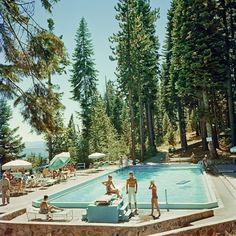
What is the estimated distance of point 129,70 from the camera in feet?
115

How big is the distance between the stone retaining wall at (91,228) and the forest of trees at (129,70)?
2.93 metres

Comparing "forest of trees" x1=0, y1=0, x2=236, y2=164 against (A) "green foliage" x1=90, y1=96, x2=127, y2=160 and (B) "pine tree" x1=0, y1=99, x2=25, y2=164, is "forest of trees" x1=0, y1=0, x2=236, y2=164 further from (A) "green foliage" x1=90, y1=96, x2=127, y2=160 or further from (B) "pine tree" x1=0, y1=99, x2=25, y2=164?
(B) "pine tree" x1=0, y1=99, x2=25, y2=164

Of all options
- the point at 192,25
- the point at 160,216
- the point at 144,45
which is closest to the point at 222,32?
the point at 192,25

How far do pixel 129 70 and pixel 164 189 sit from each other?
1779cm

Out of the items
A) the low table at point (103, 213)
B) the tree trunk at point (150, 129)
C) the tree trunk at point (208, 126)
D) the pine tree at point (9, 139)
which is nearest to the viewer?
the low table at point (103, 213)

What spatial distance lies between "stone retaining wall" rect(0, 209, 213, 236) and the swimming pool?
1.91 m

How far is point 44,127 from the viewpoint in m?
7.71

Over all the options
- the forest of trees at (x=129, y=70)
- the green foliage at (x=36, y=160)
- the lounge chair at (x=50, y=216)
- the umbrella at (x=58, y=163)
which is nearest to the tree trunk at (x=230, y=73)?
the forest of trees at (x=129, y=70)

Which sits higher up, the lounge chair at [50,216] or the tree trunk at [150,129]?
the tree trunk at [150,129]

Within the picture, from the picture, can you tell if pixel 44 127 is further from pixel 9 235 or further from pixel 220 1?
pixel 220 1

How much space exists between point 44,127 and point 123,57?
2811cm

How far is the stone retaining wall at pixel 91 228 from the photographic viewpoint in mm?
10258

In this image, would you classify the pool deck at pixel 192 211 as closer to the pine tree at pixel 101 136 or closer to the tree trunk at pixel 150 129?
the pine tree at pixel 101 136

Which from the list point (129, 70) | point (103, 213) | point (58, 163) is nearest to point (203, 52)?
point (129, 70)
